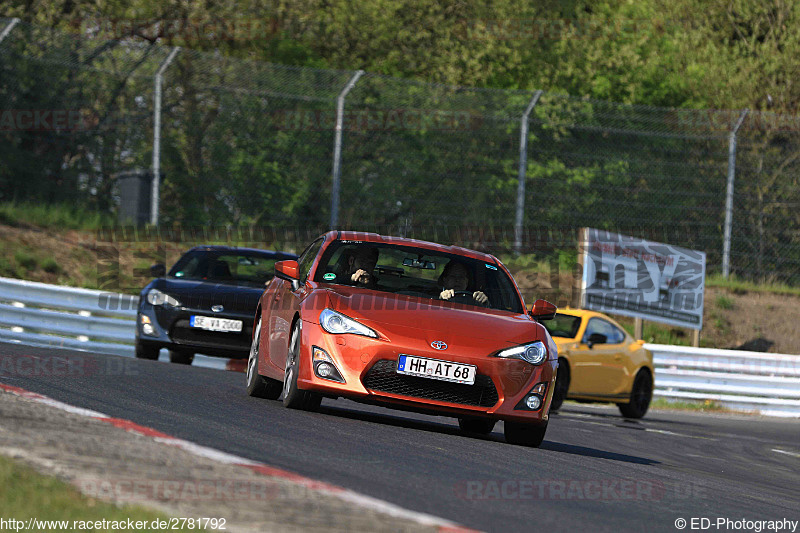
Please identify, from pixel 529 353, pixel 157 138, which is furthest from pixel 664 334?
pixel 529 353

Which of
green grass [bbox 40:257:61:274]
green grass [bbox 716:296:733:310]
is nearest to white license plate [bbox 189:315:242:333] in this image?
green grass [bbox 40:257:61:274]

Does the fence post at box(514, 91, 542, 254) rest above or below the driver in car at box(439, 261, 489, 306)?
above

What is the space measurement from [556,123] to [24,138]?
Result: 9.47m

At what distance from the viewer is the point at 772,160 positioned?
24969 millimetres

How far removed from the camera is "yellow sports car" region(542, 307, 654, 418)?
1769 centimetres

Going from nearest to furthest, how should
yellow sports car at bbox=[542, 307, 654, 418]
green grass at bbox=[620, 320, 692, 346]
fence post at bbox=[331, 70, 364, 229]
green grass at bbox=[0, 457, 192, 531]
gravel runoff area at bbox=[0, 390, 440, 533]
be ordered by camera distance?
green grass at bbox=[0, 457, 192, 531] < gravel runoff area at bbox=[0, 390, 440, 533] < yellow sports car at bbox=[542, 307, 654, 418] < fence post at bbox=[331, 70, 364, 229] < green grass at bbox=[620, 320, 692, 346]

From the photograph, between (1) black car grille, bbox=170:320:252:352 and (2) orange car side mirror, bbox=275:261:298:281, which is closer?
(2) orange car side mirror, bbox=275:261:298:281

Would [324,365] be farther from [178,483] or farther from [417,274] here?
[178,483]

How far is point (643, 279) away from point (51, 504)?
2054 cm

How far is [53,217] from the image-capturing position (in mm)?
23625

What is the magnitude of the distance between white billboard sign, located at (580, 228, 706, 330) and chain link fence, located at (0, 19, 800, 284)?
41cm

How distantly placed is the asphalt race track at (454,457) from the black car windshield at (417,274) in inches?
42.2

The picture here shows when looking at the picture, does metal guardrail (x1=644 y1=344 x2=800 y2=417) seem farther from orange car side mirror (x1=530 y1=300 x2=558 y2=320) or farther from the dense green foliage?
the dense green foliage

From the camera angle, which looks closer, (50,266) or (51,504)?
(51,504)
